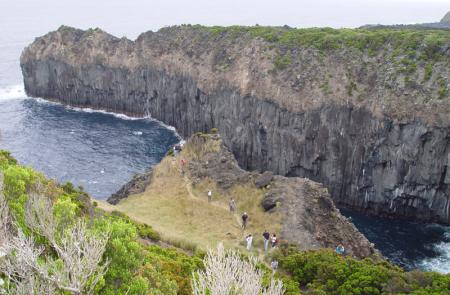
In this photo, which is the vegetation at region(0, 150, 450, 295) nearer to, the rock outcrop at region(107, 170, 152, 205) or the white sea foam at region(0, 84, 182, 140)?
the rock outcrop at region(107, 170, 152, 205)

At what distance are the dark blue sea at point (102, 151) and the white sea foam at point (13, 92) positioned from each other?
0.95ft

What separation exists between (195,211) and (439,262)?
31.9 meters

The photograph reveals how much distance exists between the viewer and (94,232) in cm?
2288

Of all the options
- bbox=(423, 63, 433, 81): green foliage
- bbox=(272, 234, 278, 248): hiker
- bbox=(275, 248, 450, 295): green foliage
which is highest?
bbox=(423, 63, 433, 81): green foliage

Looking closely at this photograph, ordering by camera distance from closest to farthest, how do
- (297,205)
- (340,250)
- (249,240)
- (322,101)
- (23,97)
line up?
(340,250) < (249,240) < (297,205) < (322,101) < (23,97)

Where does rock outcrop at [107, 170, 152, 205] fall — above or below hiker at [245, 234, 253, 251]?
below

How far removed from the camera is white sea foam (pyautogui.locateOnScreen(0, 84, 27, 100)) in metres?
134

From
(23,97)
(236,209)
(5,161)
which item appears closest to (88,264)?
(5,161)

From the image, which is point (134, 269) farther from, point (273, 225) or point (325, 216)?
point (325, 216)

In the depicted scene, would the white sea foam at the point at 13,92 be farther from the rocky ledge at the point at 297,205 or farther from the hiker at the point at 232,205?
the hiker at the point at 232,205

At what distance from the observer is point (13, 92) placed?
13825 cm

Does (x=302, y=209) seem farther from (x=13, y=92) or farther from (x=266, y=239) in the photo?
(x=13, y=92)

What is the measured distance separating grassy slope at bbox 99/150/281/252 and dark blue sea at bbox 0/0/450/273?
59.9 ft

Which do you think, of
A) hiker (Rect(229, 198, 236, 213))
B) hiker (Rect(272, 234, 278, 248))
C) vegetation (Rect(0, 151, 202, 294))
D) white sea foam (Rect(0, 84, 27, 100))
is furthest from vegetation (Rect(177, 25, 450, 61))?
vegetation (Rect(0, 151, 202, 294))
